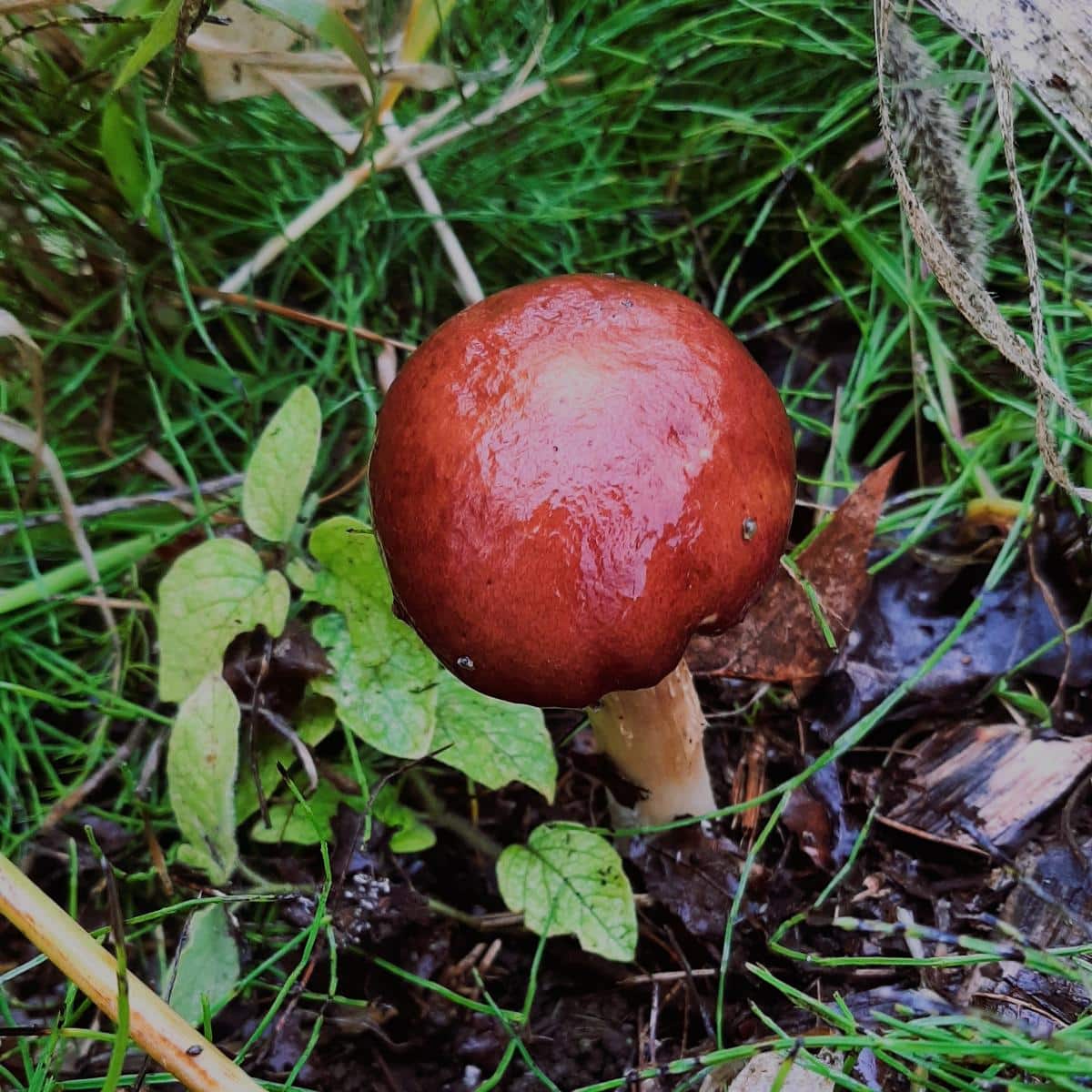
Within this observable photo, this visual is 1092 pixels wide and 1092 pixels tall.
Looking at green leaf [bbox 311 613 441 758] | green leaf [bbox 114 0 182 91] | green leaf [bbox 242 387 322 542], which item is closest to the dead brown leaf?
green leaf [bbox 311 613 441 758]

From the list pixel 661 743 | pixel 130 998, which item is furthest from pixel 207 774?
pixel 661 743

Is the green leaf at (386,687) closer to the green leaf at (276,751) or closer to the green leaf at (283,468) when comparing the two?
the green leaf at (276,751)

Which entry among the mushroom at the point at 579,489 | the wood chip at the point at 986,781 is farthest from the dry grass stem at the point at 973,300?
the wood chip at the point at 986,781

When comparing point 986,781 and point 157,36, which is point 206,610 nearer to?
point 157,36

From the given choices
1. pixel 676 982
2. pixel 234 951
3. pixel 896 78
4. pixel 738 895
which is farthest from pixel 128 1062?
pixel 896 78

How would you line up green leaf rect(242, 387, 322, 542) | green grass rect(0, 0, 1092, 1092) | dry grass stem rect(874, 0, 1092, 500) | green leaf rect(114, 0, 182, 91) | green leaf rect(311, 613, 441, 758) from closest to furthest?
dry grass stem rect(874, 0, 1092, 500) → green leaf rect(114, 0, 182, 91) → green leaf rect(311, 613, 441, 758) → green leaf rect(242, 387, 322, 542) → green grass rect(0, 0, 1092, 1092)

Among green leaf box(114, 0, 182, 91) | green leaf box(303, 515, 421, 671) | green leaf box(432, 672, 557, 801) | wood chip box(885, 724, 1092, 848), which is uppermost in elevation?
green leaf box(114, 0, 182, 91)

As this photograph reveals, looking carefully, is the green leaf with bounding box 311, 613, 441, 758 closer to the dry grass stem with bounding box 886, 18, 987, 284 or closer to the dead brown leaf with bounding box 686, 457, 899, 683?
the dead brown leaf with bounding box 686, 457, 899, 683
